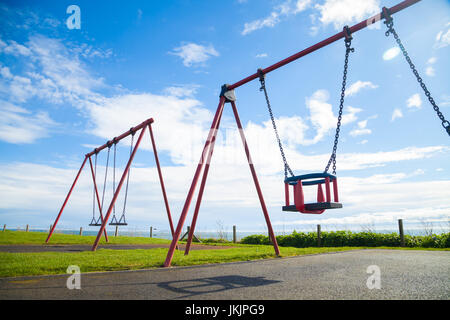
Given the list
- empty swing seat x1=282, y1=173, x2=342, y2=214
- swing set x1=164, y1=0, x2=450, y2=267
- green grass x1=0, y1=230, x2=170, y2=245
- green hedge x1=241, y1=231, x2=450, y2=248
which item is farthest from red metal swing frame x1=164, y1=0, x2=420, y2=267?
green grass x1=0, y1=230, x2=170, y2=245

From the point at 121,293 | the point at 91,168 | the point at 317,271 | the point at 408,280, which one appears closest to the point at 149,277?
the point at 121,293

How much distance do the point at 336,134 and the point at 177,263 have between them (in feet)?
16.8

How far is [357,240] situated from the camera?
16.4 m

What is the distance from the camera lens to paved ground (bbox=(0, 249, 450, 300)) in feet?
12.7

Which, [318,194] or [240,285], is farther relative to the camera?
[318,194]

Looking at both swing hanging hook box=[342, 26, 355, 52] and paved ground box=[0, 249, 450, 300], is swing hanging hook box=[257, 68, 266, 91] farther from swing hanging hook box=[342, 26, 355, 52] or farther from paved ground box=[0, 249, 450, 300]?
paved ground box=[0, 249, 450, 300]

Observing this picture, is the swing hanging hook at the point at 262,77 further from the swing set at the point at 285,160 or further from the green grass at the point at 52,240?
the green grass at the point at 52,240

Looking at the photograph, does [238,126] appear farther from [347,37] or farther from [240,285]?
[240,285]

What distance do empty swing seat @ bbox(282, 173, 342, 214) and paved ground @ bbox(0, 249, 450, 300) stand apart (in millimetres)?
1345

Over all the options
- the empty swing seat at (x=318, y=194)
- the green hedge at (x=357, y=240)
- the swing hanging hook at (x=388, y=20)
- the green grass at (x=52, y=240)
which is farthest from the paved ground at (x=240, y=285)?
the green grass at (x=52, y=240)

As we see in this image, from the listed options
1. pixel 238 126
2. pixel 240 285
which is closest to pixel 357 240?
pixel 238 126

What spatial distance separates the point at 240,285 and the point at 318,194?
306 cm

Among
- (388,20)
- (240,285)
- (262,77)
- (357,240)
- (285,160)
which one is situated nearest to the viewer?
(240,285)

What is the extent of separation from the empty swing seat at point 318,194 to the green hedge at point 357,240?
1150cm
